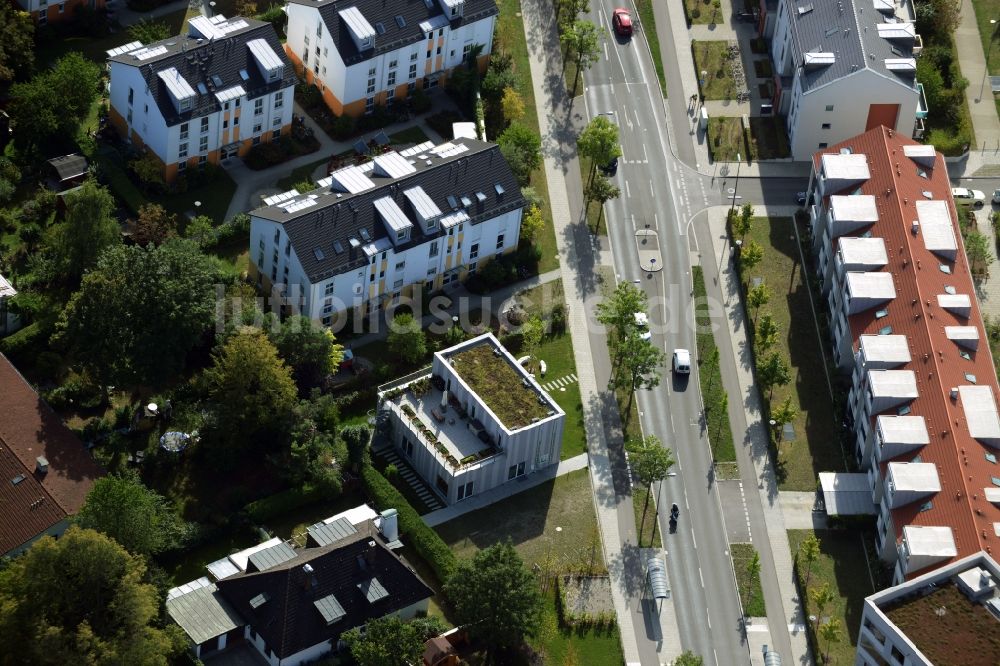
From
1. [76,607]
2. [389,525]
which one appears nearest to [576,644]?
[389,525]

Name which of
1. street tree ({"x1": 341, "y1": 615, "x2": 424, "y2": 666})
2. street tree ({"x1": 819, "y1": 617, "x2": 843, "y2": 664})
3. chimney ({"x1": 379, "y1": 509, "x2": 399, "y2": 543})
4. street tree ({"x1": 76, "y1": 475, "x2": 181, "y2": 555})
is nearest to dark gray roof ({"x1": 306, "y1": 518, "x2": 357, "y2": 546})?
chimney ({"x1": 379, "y1": 509, "x2": 399, "y2": 543})

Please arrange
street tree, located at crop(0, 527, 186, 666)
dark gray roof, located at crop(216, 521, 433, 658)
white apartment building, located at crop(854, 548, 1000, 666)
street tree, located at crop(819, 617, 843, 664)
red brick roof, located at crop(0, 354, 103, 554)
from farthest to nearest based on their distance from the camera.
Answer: street tree, located at crop(819, 617, 843, 664), red brick roof, located at crop(0, 354, 103, 554), dark gray roof, located at crop(216, 521, 433, 658), white apartment building, located at crop(854, 548, 1000, 666), street tree, located at crop(0, 527, 186, 666)

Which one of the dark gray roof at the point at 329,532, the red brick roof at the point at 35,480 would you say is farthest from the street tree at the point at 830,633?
the red brick roof at the point at 35,480

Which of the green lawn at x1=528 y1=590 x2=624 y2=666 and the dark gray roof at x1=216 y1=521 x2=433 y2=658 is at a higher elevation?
the dark gray roof at x1=216 y1=521 x2=433 y2=658

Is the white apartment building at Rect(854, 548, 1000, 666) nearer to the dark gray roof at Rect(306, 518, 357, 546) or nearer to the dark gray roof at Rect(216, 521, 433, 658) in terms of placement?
the dark gray roof at Rect(216, 521, 433, 658)

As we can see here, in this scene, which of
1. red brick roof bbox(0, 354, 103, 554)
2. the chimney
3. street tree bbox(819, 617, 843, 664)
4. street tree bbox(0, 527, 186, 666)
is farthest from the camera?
the chimney

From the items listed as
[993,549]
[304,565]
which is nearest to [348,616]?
[304,565]
